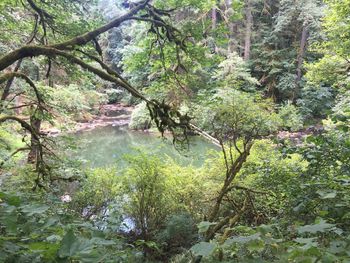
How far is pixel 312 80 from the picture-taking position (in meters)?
13.0

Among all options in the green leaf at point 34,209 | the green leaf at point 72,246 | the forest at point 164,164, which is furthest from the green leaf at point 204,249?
the green leaf at point 34,209

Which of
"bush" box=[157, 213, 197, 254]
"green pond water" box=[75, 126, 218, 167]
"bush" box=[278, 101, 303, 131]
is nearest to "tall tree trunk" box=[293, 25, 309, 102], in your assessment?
"bush" box=[278, 101, 303, 131]

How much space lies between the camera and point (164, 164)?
238 inches

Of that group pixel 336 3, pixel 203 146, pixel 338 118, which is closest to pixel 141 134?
pixel 203 146

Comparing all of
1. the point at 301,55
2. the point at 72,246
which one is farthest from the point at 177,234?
the point at 301,55

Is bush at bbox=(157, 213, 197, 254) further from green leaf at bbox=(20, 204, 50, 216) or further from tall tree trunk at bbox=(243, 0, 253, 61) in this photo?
tall tree trunk at bbox=(243, 0, 253, 61)

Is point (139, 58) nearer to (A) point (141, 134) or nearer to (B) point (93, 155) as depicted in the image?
(B) point (93, 155)

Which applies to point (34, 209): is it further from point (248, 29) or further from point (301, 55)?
point (248, 29)

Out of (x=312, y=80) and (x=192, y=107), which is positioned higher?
(x=312, y=80)

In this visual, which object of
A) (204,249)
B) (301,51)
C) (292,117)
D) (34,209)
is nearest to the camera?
(204,249)

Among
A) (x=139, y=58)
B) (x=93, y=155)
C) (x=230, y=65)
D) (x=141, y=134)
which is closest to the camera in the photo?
(x=139, y=58)

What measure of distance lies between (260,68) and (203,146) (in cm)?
936

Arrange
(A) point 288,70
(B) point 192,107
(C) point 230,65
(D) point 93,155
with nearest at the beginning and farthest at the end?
(B) point 192,107
(D) point 93,155
(C) point 230,65
(A) point 288,70

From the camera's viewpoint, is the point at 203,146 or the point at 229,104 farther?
the point at 203,146
